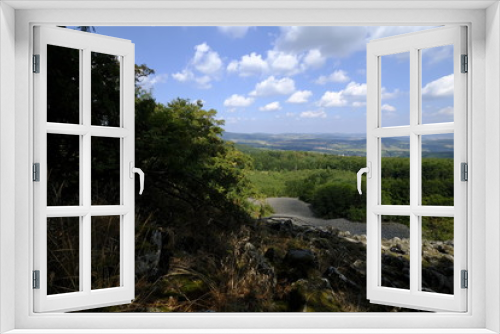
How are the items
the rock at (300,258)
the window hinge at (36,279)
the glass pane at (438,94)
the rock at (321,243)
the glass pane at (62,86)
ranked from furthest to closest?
the rock at (321,243)
the rock at (300,258)
the glass pane at (438,94)
the glass pane at (62,86)
the window hinge at (36,279)

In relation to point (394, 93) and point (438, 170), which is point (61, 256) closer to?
point (394, 93)

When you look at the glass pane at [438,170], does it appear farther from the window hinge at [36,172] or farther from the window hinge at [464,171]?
the window hinge at [36,172]

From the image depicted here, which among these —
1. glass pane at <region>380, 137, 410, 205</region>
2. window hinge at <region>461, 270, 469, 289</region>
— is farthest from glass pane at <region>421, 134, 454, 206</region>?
window hinge at <region>461, 270, 469, 289</region>

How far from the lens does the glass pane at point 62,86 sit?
3.25 metres

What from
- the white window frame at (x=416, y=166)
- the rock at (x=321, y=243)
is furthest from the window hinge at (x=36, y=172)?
the rock at (x=321, y=243)

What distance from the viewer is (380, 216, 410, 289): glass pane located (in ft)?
15.0

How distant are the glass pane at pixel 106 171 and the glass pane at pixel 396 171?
293cm

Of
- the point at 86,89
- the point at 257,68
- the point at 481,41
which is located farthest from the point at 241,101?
the point at 481,41

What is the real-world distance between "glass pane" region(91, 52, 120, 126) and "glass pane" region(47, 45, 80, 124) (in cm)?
18

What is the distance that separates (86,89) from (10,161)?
1.91ft

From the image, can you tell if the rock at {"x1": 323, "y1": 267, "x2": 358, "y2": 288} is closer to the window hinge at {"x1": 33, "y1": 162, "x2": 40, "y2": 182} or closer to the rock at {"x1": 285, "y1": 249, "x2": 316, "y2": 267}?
the rock at {"x1": 285, "y1": 249, "x2": 316, "y2": 267}

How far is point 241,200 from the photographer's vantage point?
5.43m

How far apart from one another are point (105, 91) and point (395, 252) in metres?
3.49

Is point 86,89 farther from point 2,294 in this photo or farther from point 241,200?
point 241,200
